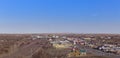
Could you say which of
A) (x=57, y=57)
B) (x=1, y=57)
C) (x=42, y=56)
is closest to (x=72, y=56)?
(x=57, y=57)

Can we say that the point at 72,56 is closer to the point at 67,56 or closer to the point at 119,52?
the point at 67,56

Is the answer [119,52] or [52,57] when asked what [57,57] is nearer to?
[52,57]

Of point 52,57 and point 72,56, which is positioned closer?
point 52,57

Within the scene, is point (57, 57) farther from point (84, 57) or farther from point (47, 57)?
point (84, 57)

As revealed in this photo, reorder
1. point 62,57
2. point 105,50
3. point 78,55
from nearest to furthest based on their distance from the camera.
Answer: point 62,57, point 78,55, point 105,50

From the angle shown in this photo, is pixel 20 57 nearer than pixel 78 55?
Yes

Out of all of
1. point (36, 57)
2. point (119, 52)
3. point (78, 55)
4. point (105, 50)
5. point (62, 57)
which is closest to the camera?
point (36, 57)

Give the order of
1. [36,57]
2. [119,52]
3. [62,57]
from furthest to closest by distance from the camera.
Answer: [119,52], [62,57], [36,57]

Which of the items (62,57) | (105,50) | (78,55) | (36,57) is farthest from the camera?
(105,50)

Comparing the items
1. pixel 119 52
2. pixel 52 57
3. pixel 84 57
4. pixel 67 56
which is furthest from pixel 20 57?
pixel 119 52
